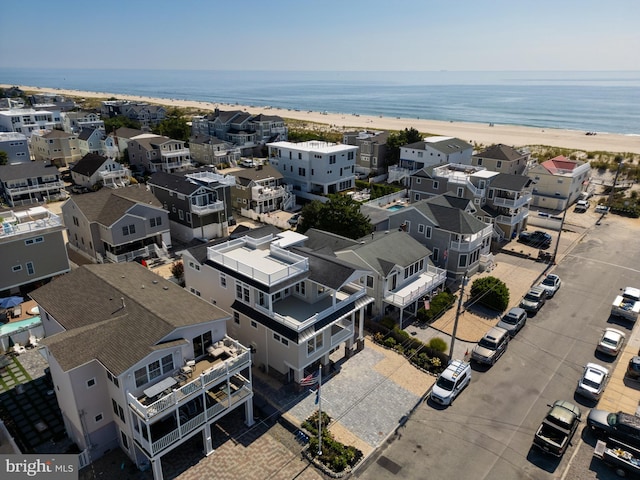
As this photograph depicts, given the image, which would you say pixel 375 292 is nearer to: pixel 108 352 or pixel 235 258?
pixel 235 258

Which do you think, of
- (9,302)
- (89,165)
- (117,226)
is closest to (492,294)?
(117,226)

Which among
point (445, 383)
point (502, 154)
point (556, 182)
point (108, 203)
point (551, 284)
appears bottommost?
point (551, 284)

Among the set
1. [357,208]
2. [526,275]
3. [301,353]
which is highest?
[357,208]

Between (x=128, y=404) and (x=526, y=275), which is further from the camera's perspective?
(x=526, y=275)

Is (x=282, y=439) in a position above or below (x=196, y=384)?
below

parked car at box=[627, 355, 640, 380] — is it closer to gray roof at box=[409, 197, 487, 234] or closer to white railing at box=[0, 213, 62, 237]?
gray roof at box=[409, 197, 487, 234]

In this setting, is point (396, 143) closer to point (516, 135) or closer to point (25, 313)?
point (25, 313)

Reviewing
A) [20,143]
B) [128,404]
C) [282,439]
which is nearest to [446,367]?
[282,439]
